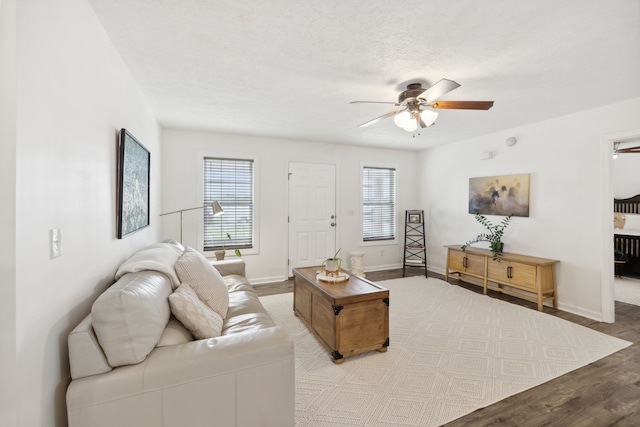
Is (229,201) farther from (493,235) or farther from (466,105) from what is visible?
(493,235)

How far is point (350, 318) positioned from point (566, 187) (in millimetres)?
3296

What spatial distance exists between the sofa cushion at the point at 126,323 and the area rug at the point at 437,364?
1.07 meters

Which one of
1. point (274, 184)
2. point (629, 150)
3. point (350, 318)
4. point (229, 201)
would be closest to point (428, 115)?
point (350, 318)

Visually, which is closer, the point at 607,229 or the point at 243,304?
the point at 243,304

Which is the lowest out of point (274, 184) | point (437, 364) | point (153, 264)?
point (437, 364)

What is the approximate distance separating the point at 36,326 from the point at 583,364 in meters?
3.57

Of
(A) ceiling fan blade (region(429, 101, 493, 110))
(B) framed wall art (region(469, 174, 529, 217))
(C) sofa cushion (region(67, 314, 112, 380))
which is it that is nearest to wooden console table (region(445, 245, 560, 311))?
(B) framed wall art (region(469, 174, 529, 217))

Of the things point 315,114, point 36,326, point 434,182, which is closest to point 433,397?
point 36,326

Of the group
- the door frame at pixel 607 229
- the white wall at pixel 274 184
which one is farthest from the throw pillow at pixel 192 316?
the door frame at pixel 607 229

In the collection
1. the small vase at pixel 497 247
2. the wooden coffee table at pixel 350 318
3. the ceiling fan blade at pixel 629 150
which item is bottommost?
the wooden coffee table at pixel 350 318

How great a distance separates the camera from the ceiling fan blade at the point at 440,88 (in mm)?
2033

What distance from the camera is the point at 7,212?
2.98 ft

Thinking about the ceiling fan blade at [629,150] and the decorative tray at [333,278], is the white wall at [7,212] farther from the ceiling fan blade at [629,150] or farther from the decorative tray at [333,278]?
the ceiling fan blade at [629,150]

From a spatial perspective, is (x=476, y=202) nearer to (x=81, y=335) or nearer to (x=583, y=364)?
(x=583, y=364)
